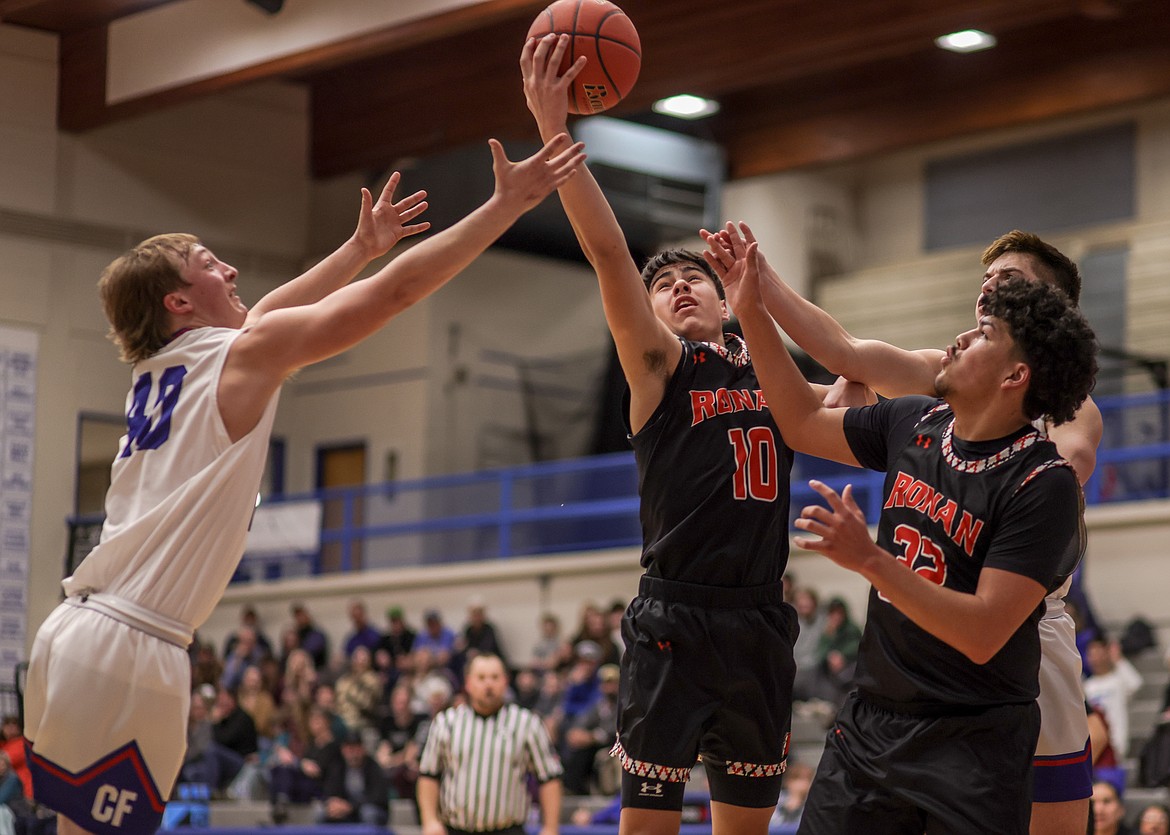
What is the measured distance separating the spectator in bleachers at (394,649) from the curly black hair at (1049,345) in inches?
550

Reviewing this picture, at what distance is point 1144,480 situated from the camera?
15484 millimetres

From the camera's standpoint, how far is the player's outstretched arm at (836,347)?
4621 mm

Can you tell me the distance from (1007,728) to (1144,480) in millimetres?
12431

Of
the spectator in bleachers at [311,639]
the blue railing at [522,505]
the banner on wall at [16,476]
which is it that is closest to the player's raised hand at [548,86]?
the blue railing at [522,505]

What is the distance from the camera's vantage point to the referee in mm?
9523

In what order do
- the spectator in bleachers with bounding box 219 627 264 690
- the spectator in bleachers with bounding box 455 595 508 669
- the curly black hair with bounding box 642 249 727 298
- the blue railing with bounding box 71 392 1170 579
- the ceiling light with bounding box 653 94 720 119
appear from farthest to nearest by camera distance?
the spectator in bleachers with bounding box 219 627 264 690 < the ceiling light with bounding box 653 94 720 119 < the spectator in bleachers with bounding box 455 595 508 669 < the blue railing with bounding box 71 392 1170 579 < the curly black hair with bounding box 642 249 727 298

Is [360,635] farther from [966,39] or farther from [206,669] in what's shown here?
[966,39]

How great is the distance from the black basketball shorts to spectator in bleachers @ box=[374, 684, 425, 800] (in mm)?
10413

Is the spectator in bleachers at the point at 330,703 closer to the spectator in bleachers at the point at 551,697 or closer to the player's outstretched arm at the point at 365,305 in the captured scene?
the spectator in bleachers at the point at 551,697

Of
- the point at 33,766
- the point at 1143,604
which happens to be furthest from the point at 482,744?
the point at 1143,604

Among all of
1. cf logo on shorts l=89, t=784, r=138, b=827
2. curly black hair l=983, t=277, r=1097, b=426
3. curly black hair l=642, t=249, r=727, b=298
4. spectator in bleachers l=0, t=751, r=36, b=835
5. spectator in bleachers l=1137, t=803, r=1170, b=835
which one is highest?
curly black hair l=642, t=249, r=727, b=298

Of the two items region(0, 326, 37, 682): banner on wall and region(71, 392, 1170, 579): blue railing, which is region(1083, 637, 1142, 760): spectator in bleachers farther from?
region(0, 326, 37, 682): banner on wall

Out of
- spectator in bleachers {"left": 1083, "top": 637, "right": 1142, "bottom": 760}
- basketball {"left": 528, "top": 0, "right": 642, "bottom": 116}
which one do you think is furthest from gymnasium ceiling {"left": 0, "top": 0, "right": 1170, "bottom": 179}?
basketball {"left": 528, "top": 0, "right": 642, "bottom": 116}

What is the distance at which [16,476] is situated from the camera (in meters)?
19.1
